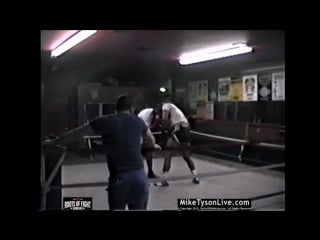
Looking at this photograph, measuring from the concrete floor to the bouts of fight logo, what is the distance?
0.10 ft

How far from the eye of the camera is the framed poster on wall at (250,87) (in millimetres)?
3501

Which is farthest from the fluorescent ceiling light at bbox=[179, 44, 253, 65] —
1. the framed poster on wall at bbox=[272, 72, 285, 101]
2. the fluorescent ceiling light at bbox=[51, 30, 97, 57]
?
the fluorescent ceiling light at bbox=[51, 30, 97, 57]

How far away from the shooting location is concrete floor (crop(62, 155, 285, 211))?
3279mm

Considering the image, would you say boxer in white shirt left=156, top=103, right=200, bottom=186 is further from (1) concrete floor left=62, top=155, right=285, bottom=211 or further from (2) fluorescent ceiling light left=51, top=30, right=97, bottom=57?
(2) fluorescent ceiling light left=51, top=30, right=97, bottom=57

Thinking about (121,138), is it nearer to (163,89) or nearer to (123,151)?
(123,151)

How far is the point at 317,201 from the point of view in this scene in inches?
132

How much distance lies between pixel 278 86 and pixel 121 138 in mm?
1285

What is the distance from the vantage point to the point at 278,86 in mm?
3473

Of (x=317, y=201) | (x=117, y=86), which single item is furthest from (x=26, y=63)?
(x=317, y=201)

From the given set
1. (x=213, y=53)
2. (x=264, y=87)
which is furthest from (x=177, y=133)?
(x=264, y=87)

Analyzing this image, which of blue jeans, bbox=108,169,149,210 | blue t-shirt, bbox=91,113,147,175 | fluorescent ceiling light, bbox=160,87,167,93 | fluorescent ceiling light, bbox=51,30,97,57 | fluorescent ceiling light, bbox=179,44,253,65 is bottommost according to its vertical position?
blue jeans, bbox=108,169,149,210

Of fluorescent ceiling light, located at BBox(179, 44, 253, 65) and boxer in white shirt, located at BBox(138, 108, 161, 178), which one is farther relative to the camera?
fluorescent ceiling light, located at BBox(179, 44, 253, 65)
